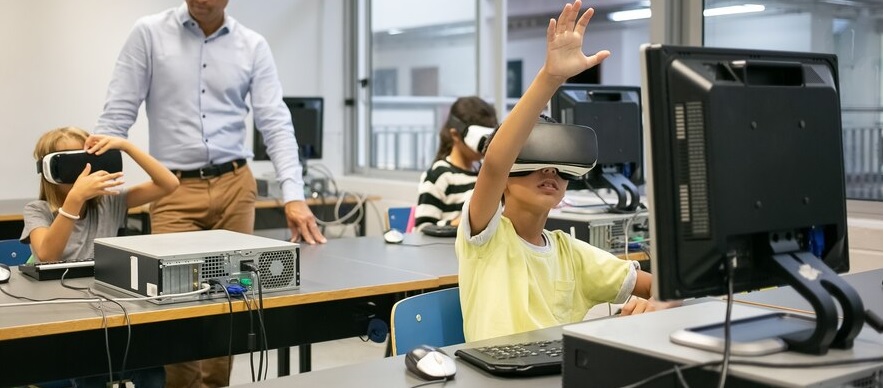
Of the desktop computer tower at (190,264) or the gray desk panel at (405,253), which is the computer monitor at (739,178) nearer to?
the desktop computer tower at (190,264)

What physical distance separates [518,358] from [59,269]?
1.41 metres

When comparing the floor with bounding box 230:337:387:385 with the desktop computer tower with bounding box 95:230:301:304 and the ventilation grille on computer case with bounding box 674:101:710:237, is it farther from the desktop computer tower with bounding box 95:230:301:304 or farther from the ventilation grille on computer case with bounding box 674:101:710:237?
the ventilation grille on computer case with bounding box 674:101:710:237

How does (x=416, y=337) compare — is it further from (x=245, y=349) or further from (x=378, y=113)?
(x=378, y=113)

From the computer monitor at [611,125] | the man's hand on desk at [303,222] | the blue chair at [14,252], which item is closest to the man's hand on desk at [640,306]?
the computer monitor at [611,125]

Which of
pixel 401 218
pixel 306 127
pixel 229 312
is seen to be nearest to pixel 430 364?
pixel 229 312

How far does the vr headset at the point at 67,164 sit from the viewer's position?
8.43 feet

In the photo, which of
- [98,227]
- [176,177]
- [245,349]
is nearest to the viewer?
[245,349]

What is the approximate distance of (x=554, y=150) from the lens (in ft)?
6.14

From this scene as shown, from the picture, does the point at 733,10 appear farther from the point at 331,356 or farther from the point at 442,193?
the point at 331,356

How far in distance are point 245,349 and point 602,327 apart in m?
1.14

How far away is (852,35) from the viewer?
3.71 metres

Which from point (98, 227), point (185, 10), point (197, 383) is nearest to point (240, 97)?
point (185, 10)

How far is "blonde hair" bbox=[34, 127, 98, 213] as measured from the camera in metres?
2.72

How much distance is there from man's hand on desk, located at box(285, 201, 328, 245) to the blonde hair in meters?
0.63
